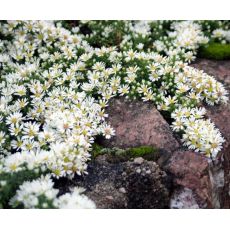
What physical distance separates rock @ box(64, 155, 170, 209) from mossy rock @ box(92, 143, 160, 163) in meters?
0.14

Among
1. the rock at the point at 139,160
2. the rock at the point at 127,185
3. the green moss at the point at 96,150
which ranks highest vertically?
the green moss at the point at 96,150

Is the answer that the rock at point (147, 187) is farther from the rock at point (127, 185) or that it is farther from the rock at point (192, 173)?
the rock at point (192, 173)

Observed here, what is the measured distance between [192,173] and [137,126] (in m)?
0.96

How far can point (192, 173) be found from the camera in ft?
16.5

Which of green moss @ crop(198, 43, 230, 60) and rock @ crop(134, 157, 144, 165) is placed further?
green moss @ crop(198, 43, 230, 60)

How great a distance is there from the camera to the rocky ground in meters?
4.87

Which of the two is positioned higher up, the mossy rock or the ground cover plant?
the ground cover plant

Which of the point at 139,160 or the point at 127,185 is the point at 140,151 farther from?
the point at 127,185

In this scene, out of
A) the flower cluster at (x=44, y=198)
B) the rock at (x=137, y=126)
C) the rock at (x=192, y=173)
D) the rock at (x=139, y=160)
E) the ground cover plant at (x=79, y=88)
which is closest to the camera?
the flower cluster at (x=44, y=198)

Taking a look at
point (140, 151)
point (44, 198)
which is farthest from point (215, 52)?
point (44, 198)

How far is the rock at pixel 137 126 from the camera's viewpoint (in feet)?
17.9

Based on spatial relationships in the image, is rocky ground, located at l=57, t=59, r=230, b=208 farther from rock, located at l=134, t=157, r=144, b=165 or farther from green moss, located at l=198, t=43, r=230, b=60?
green moss, located at l=198, t=43, r=230, b=60

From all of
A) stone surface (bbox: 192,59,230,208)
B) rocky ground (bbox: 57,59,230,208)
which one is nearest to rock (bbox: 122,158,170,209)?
rocky ground (bbox: 57,59,230,208)

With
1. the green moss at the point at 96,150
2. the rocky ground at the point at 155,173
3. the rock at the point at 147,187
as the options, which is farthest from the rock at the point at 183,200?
the green moss at the point at 96,150
